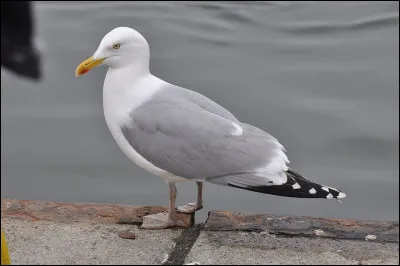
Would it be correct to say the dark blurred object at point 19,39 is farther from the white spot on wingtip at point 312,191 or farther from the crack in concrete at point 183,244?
the white spot on wingtip at point 312,191

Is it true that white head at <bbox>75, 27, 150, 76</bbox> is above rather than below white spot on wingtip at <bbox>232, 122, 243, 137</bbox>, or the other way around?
above

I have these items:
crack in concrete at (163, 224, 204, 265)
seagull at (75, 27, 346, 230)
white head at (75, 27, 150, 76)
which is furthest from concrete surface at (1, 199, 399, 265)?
white head at (75, 27, 150, 76)

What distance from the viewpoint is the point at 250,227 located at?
3.16 m

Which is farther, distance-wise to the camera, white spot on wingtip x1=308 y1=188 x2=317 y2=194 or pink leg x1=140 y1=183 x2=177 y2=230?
pink leg x1=140 y1=183 x2=177 y2=230

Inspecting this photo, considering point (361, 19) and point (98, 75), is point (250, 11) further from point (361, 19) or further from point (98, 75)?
point (98, 75)

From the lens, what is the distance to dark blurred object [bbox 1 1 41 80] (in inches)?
87.0

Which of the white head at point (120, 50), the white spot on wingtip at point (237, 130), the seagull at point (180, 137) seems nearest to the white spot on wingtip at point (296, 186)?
the seagull at point (180, 137)

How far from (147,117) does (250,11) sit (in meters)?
3.80

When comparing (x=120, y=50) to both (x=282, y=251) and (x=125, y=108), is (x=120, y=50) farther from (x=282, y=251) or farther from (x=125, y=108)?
(x=282, y=251)

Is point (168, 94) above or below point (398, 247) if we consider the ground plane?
above

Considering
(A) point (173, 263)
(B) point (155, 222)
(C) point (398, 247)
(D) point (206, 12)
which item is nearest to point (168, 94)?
(B) point (155, 222)

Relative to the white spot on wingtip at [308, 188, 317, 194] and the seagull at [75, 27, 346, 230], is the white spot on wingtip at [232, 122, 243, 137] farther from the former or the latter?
the white spot on wingtip at [308, 188, 317, 194]

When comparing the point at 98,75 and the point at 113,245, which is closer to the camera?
the point at 113,245

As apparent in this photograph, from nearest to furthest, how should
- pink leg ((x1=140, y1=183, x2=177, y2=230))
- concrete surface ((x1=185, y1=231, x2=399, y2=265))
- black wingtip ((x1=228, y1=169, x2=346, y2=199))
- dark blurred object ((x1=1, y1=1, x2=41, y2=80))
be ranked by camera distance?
dark blurred object ((x1=1, y1=1, x2=41, y2=80))
concrete surface ((x1=185, y1=231, x2=399, y2=265))
black wingtip ((x1=228, y1=169, x2=346, y2=199))
pink leg ((x1=140, y1=183, x2=177, y2=230))
